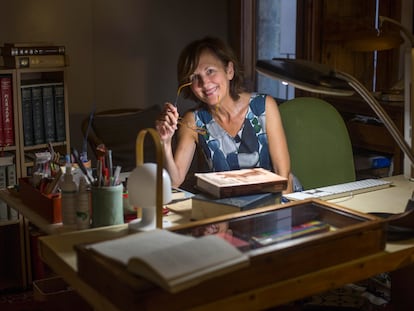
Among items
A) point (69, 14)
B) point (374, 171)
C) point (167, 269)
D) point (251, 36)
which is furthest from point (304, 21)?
point (167, 269)

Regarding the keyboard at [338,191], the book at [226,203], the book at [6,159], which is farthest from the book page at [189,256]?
the book at [6,159]

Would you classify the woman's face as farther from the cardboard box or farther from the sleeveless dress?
the cardboard box

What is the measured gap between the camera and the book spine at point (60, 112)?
3623 mm

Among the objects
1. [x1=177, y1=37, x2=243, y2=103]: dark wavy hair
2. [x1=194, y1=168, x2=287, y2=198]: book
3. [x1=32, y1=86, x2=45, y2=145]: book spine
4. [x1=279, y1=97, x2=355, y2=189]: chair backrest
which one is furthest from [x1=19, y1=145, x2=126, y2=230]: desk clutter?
[x1=32, y1=86, x2=45, y2=145]: book spine

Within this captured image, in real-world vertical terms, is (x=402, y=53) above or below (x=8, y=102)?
above

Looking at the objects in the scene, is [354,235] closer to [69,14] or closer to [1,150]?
[1,150]

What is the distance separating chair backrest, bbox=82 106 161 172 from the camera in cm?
394

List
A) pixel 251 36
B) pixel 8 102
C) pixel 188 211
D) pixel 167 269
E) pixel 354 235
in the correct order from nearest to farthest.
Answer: pixel 167 269
pixel 354 235
pixel 188 211
pixel 8 102
pixel 251 36

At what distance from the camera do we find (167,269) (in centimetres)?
128

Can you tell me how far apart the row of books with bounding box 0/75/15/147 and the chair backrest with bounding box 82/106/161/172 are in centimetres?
49

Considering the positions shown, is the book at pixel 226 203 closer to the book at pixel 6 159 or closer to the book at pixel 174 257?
the book at pixel 174 257

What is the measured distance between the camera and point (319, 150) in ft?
9.52

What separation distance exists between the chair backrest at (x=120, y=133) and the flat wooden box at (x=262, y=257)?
224 cm

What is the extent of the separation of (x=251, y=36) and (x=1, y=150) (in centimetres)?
179
